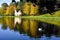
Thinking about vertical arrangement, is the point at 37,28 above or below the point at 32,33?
below

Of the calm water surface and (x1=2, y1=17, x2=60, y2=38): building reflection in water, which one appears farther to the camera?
(x1=2, y1=17, x2=60, y2=38): building reflection in water

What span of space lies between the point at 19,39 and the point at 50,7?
13.9ft

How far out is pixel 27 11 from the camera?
108 ft

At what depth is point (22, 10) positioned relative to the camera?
36.0 meters

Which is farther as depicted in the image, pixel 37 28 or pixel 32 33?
pixel 37 28

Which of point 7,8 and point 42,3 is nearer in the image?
point 42,3

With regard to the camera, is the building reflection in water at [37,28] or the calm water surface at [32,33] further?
the building reflection in water at [37,28]

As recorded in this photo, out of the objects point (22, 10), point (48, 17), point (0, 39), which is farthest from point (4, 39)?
point (22, 10)

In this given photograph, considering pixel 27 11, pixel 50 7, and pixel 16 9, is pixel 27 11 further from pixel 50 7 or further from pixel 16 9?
pixel 50 7

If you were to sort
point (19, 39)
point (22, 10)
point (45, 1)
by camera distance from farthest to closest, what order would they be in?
1. point (22, 10)
2. point (19, 39)
3. point (45, 1)

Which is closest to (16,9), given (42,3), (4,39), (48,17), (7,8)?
(7,8)

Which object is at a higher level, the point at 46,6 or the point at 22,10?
the point at 46,6

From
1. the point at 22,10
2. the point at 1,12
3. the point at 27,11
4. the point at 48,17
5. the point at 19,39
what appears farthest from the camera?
the point at 1,12

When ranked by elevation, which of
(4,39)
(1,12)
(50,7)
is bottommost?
(1,12)
